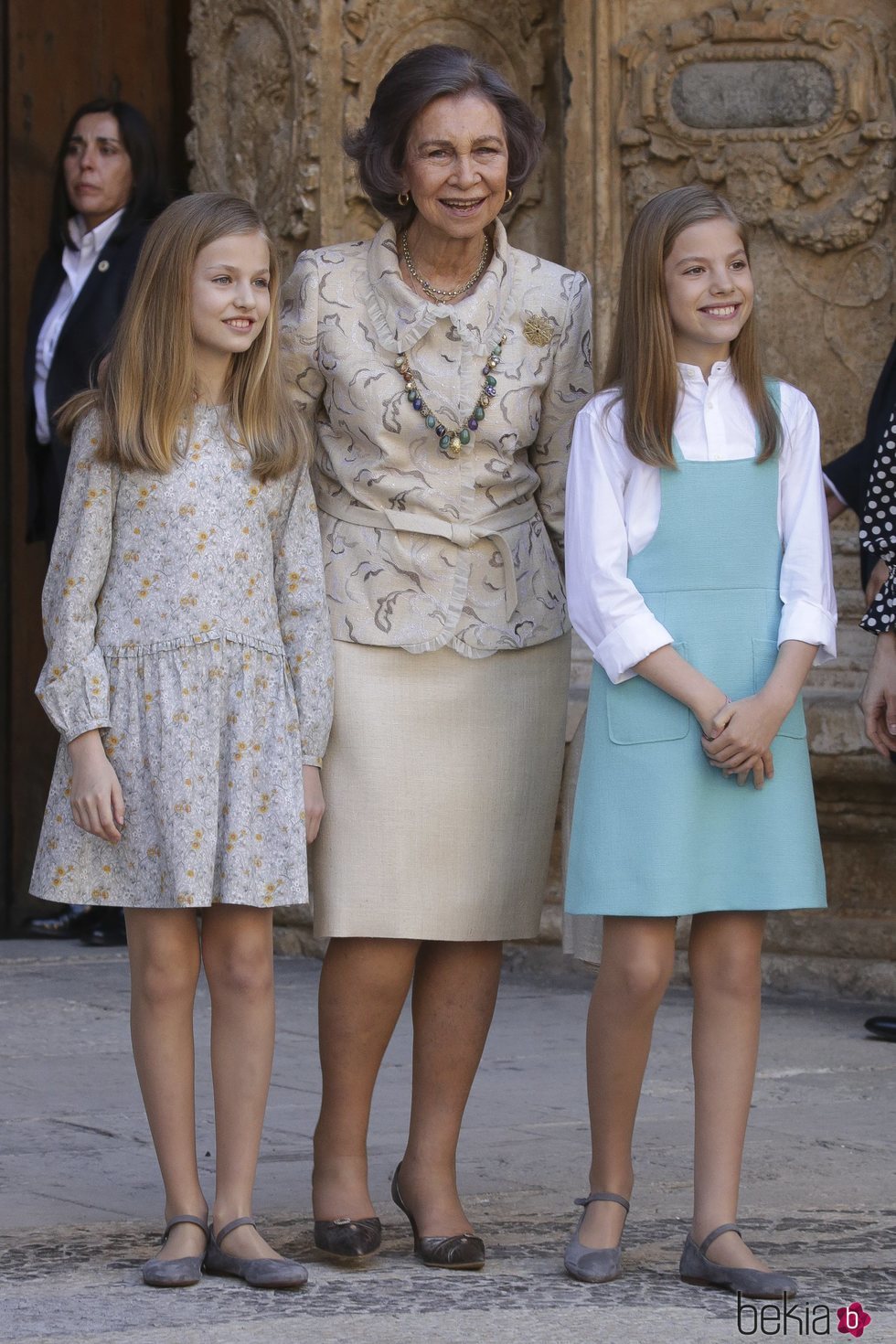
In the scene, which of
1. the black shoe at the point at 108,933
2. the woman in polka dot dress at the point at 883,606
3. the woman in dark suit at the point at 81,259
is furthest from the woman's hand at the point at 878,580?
the black shoe at the point at 108,933

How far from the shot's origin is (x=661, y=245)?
355cm

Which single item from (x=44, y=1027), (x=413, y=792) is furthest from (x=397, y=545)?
(x=44, y=1027)

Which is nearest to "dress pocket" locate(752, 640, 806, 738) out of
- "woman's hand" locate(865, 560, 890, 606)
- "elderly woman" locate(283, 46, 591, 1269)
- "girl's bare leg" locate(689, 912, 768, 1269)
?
"girl's bare leg" locate(689, 912, 768, 1269)

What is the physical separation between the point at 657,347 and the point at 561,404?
0.88 ft

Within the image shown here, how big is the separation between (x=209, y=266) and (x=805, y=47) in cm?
300

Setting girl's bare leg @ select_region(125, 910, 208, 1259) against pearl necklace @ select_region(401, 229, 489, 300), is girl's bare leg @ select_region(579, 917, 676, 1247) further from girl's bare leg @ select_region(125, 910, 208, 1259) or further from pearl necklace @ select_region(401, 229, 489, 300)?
pearl necklace @ select_region(401, 229, 489, 300)

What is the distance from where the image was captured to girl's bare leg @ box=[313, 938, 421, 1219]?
357 cm

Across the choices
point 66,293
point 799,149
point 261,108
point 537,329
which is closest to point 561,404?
point 537,329

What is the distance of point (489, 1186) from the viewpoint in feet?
13.0

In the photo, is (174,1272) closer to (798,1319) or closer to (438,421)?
(798,1319)

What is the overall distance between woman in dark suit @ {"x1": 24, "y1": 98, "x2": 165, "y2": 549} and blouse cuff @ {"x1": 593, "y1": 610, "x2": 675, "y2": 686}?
304 cm

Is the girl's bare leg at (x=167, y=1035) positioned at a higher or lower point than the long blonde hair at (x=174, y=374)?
lower

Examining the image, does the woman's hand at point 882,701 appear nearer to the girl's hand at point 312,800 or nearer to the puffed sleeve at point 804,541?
the puffed sleeve at point 804,541

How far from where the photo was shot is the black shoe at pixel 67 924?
6.65m
